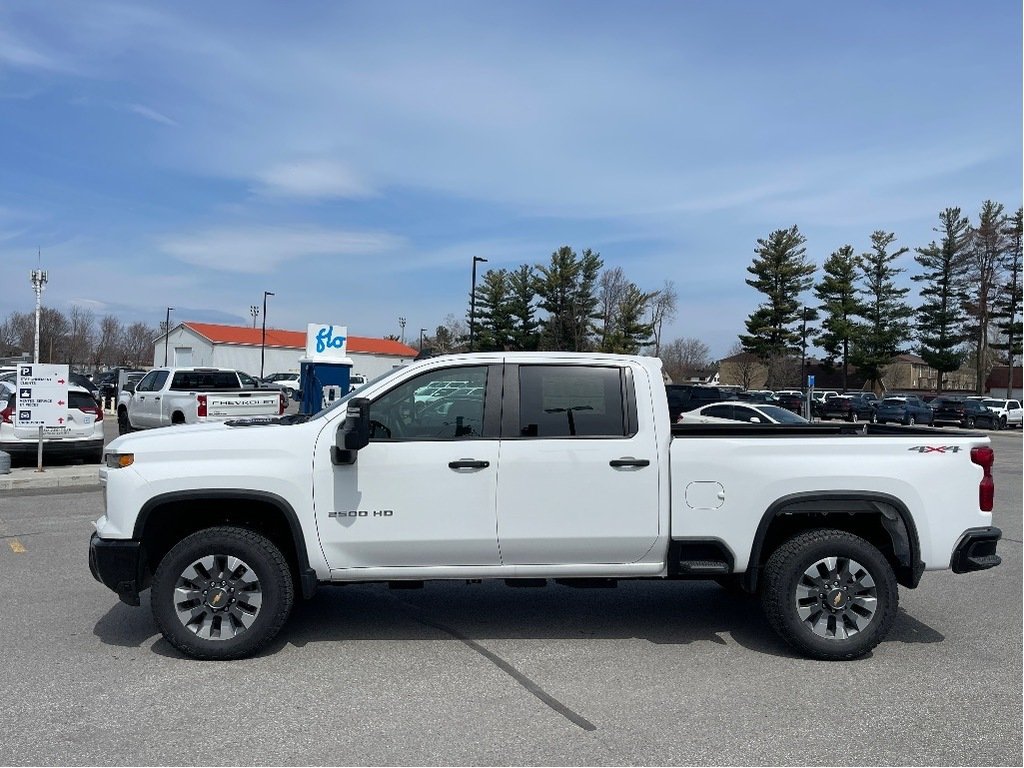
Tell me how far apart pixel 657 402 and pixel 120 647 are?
3.69 m

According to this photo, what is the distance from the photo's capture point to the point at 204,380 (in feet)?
63.7

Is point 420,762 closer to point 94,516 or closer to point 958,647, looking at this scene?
point 958,647

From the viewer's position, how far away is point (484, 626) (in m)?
6.04

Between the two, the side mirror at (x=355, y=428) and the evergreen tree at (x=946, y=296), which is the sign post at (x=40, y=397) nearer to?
the side mirror at (x=355, y=428)

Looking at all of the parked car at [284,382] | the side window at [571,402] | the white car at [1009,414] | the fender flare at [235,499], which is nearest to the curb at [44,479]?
the fender flare at [235,499]

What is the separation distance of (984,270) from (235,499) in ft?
237

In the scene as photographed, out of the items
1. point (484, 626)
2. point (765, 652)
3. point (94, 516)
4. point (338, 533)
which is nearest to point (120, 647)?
point (338, 533)

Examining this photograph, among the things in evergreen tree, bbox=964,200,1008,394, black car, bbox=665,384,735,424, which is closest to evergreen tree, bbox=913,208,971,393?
evergreen tree, bbox=964,200,1008,394

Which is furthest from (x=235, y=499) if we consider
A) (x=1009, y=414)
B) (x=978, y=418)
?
(x=1009, y=414)

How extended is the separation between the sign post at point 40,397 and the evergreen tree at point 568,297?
56.1m

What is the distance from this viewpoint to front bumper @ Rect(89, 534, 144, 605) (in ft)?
16.9

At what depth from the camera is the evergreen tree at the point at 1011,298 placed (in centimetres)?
6475

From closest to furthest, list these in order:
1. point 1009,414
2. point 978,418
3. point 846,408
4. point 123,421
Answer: point 123,421 < point 978,418 < point 1009,414 < point 846,408

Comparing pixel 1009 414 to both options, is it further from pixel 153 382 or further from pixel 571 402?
pixel 571 402
